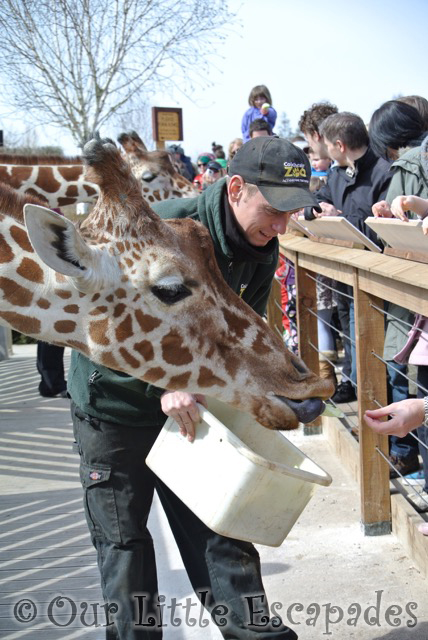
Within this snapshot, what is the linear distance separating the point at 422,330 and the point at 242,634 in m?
1.79

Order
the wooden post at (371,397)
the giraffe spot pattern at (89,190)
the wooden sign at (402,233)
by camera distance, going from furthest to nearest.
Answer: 1. the giraffe spot pattern at (89,190)
2. the wooden post at (371,397)
3. the wooden sign at (402,233)

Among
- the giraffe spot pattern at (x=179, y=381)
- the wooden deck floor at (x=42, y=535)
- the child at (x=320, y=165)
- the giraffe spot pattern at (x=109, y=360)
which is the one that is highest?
the child at (x=320, y=165)

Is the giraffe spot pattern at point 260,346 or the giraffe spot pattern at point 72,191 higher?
the giraffe spot pattern at point 72,191

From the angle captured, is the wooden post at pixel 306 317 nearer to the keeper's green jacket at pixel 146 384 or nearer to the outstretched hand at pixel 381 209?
the outstretched hand at pixel 381 209

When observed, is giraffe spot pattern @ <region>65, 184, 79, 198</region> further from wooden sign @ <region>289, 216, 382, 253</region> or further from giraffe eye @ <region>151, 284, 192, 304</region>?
giraffe eye @ <region>151, 284, 192, 304</region>

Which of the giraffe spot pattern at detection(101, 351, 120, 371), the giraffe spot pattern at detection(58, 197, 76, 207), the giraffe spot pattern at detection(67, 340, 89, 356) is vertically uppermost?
the giraffe spot pattern at detection(58, 197, 76, 207)

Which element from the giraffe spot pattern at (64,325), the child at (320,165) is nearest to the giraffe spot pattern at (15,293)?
the giraffe spot pattern at (64,325)

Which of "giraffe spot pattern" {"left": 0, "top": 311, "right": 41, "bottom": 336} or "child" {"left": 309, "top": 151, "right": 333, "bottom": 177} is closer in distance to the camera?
"giraffe spot pattern" {"left": 0, "top": 311, "right": 41, "bottom": 336}

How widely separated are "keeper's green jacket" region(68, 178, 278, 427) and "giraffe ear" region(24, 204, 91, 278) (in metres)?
0.67

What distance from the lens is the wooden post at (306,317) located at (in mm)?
6133

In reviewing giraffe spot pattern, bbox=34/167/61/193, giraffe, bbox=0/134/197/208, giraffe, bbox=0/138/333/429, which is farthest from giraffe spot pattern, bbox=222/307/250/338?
giraffe spot pattern, bbox=34/167/61/193

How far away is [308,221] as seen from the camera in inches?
223

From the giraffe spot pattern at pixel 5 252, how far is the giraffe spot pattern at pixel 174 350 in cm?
59

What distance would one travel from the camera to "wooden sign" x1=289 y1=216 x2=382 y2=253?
4.52 metres
